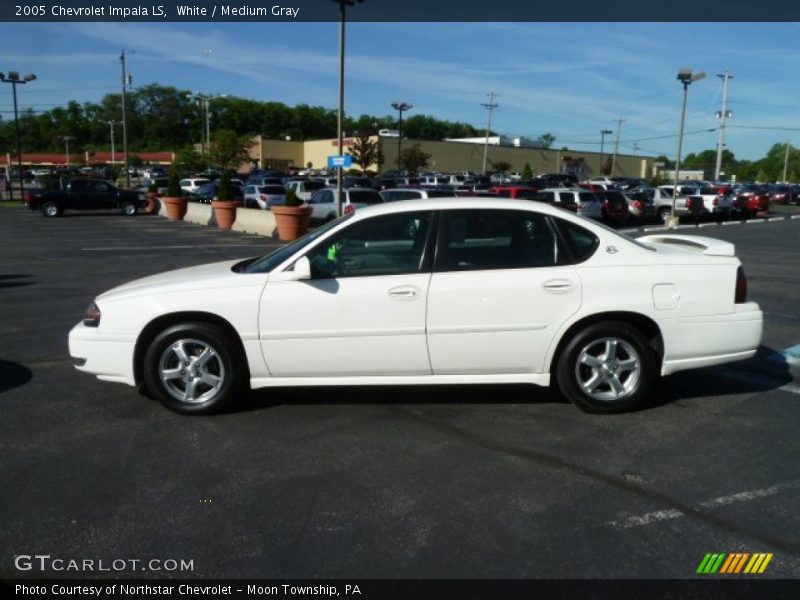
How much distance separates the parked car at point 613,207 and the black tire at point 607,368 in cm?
2201

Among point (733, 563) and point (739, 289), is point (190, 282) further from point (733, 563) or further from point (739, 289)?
point (739, 289)

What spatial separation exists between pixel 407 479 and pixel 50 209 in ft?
103

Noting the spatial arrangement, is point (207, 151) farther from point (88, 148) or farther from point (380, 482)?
point (380, 482)

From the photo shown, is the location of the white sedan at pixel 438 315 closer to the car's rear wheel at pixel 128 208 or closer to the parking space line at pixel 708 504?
the parking space line at pixel 708 504

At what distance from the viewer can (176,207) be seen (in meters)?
29.9

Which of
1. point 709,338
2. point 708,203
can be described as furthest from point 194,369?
point 708,203

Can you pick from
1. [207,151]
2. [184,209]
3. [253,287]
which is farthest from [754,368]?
[207,151]

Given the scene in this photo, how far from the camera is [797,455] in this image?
14.1 feet

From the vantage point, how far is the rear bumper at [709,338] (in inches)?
193

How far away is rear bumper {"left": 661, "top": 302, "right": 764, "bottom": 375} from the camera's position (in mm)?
4914

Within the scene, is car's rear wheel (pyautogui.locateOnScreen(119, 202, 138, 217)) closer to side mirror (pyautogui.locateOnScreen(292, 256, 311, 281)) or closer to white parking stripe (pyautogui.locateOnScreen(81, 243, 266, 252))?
white parking stripe (pyautogui.locateOnScreen(81, 243, 266, 252))

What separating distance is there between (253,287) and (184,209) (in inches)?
1056

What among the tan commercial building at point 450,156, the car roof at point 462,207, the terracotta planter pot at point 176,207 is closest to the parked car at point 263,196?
the terracotta planter pot at point 176,207

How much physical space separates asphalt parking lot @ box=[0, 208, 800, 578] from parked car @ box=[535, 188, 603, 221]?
766 inches
